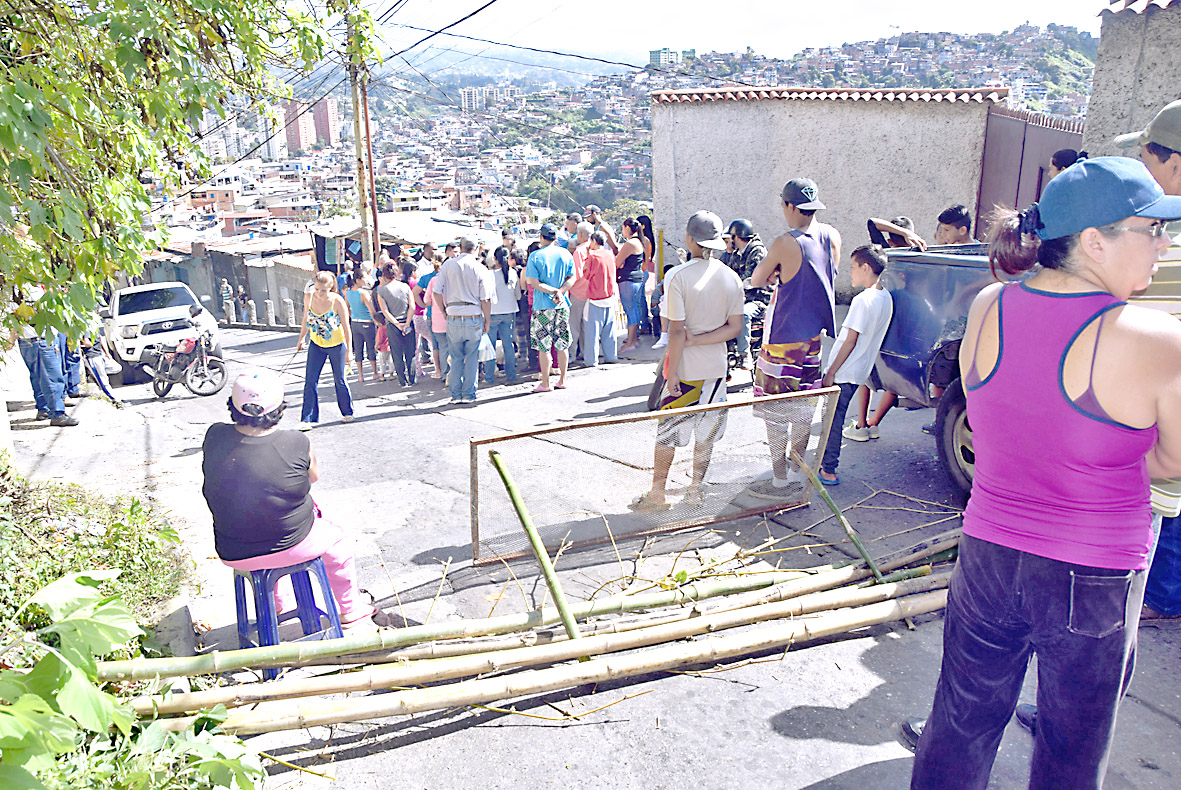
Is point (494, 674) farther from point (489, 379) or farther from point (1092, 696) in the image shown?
point (489, 379)

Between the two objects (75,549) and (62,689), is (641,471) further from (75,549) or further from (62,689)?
(62,689)

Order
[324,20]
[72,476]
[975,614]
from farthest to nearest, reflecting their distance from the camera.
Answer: [72,476], [324,20], [975,614]

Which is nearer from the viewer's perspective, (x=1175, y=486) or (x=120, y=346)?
(x=1175, y=486)

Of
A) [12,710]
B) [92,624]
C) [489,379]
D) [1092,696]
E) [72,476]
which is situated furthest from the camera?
[489,379]

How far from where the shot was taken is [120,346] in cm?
1468

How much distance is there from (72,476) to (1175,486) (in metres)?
8.33

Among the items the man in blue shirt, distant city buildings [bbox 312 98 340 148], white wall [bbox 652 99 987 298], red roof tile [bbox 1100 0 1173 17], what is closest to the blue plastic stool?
the man in blue shirt

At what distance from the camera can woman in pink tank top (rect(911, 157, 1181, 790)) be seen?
2.09m

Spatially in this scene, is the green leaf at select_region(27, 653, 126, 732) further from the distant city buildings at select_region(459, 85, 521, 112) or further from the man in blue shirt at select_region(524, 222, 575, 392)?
the distant city buildings at select_region(459, 85, 521, 112)

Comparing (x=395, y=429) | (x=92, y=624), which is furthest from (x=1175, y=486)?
(x=395, y=429)

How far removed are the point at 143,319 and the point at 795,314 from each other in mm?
13153

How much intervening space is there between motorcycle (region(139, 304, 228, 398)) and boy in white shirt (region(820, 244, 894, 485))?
9.67 meters

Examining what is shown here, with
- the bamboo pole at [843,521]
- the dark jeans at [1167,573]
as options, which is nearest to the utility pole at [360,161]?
the bamboo pole at [843,521]

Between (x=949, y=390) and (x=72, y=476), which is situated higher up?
(x=949, y=390)
